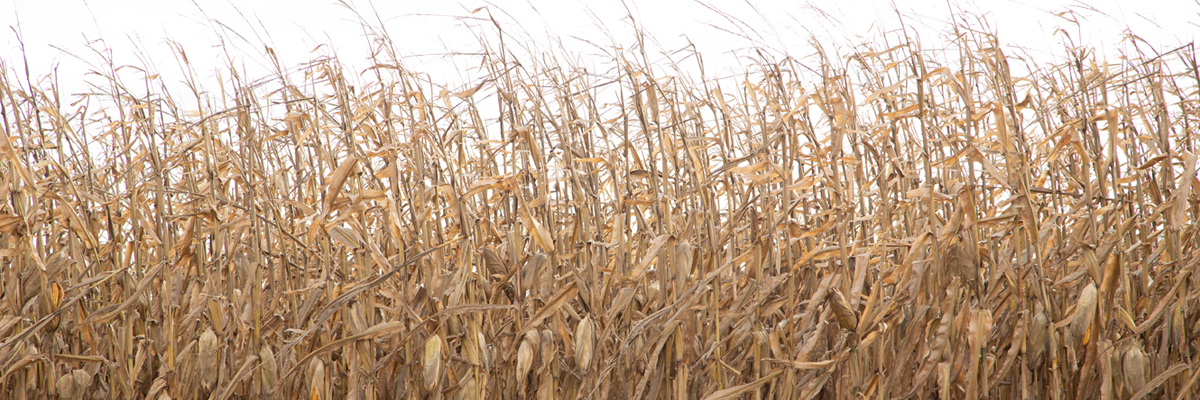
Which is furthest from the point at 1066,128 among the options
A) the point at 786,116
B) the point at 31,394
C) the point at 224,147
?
the point at 31,394

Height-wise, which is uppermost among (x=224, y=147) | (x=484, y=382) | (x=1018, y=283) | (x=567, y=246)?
(x=224, y=147)

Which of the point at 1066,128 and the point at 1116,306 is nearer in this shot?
the point at 1066,128

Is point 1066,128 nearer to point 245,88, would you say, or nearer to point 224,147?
Result: point 245,88

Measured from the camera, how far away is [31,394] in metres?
2.20

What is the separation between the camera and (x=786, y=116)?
1818 mm

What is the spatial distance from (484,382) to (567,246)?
41 centimetres

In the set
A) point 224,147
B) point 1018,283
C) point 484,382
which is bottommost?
point 484,382

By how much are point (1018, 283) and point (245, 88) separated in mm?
1983

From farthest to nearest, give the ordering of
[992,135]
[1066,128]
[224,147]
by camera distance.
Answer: [992,135]
[224,147]
[1066,128]

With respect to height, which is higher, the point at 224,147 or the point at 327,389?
the point at 224,147

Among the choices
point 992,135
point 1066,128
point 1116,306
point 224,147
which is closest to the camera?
point 1066,128

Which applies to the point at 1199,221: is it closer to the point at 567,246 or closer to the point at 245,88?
the point at 567,246

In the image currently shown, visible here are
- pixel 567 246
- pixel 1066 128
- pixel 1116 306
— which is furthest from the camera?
pixel 567 246

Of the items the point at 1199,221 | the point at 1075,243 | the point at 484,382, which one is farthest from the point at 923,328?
the point at 484,382
